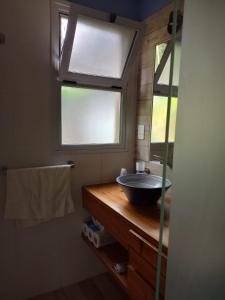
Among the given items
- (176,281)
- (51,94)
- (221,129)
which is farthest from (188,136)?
(51,94)

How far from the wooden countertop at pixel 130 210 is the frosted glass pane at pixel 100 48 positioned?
3.15 ft

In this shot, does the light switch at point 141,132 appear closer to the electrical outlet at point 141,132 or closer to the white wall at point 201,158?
the electrical outlet at point 141,132

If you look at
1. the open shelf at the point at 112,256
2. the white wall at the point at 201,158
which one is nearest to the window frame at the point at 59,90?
the open shelf at the point at 112,256

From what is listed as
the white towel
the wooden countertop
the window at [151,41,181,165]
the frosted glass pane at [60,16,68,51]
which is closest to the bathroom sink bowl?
the wooden countertop

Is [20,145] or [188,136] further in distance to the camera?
[20,145]

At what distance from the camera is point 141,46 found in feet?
6.41

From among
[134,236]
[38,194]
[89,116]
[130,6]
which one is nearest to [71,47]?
[89,116]

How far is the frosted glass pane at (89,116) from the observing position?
186 centimetres

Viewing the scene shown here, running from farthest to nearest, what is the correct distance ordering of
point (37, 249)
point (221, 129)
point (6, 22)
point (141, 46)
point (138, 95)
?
point (138, 95)
point (141, 46)
point (37, 249)
point (6, 22)
point (221, 129)

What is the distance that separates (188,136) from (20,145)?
1.37 m

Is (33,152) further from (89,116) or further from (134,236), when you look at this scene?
(134,236)

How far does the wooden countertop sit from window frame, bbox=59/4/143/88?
0.89 meters

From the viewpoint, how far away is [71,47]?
5.35 ft

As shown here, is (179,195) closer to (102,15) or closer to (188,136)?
(188,136)
